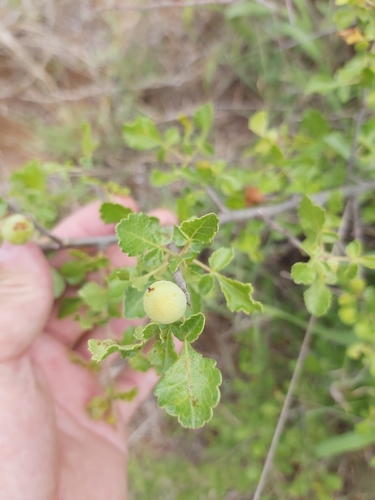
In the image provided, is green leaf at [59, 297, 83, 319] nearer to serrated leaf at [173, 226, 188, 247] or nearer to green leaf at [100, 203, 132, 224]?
green leaf at [100, 203, 132, 224]

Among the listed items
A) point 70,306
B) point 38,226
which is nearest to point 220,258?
point 38,226

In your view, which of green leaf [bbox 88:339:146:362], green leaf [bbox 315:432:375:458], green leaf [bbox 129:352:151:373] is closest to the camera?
green leaf [bbox 88:339:146:362]

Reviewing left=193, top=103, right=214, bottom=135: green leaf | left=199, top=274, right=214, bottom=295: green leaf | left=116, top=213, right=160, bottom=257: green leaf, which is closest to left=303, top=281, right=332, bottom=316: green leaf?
left=199, top=274, right=214, bottom=295: green leaf

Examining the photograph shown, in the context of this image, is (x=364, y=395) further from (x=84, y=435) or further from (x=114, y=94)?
(x=114, y=94)

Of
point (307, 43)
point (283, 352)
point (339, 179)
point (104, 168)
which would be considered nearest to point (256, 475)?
point (283, 352)

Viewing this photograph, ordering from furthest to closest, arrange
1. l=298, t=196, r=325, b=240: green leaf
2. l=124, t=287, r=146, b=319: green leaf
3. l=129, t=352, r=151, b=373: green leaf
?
1. l=129, t=352, r=151, b=373: green leaf
2. l=298, t=196, r=325, b=240: green leaf
3. l=124, t=287, r=146, b=319: green leaf

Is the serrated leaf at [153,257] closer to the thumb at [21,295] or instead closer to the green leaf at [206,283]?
the green leaf at [206,283]
